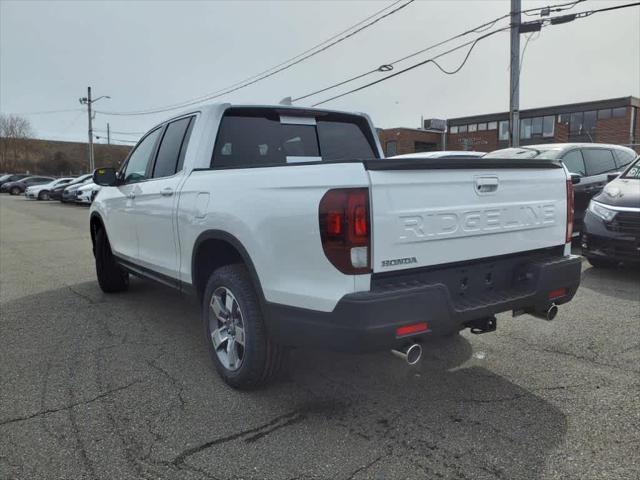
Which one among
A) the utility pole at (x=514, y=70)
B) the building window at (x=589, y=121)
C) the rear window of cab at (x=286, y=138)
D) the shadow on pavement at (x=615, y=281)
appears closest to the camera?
the rear window of cab at (x=286, y=138)

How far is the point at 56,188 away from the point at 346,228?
33.2 m

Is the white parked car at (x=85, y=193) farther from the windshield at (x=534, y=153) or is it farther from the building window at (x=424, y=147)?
the building window at (x=424, y=147)

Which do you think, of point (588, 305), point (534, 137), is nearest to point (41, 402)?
point (588, 305)

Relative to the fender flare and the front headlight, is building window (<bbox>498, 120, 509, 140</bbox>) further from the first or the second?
the fender flare

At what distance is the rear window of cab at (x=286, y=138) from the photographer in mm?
4086

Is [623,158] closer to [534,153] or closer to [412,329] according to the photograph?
[534,153]

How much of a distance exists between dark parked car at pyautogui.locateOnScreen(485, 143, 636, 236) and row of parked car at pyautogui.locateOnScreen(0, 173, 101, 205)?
1118cm

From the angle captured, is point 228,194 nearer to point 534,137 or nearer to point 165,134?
point 165,134

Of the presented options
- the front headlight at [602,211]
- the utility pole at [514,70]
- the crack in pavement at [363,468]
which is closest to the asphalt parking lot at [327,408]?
the crack in pavement at [363,468]

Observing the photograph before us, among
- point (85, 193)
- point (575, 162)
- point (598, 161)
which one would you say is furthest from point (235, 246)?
point (85, 193)

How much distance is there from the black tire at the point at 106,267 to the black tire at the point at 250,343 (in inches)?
125

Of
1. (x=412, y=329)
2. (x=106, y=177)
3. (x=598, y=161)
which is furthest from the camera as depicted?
(x=598, y=161)

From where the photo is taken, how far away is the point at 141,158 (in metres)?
5.20

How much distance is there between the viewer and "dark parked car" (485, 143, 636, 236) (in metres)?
8.98
